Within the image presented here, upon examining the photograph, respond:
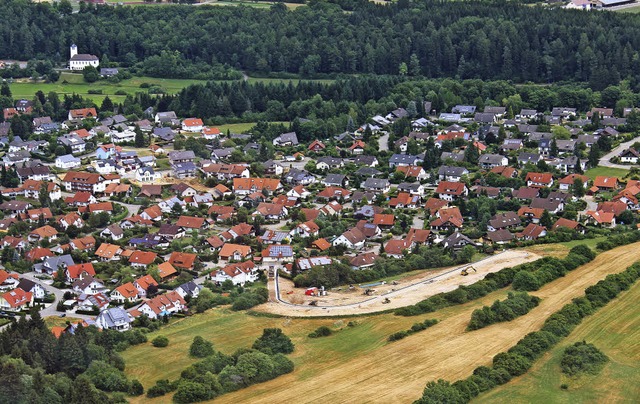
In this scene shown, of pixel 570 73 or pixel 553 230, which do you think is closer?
pixel 553 230

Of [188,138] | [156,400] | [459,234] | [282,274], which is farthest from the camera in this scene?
[188,138]

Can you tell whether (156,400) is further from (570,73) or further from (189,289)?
(570,73)

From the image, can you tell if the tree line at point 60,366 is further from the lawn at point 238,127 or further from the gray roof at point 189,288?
the lawn at point 238,127

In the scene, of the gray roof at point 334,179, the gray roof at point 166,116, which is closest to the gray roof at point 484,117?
the gray roof at point 334,179

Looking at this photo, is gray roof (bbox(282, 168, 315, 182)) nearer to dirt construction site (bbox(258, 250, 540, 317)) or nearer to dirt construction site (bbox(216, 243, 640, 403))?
dirt construction site (bbox(258, 250, 540, 317))

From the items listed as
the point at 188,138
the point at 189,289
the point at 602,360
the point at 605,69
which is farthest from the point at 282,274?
the point at 605,69
